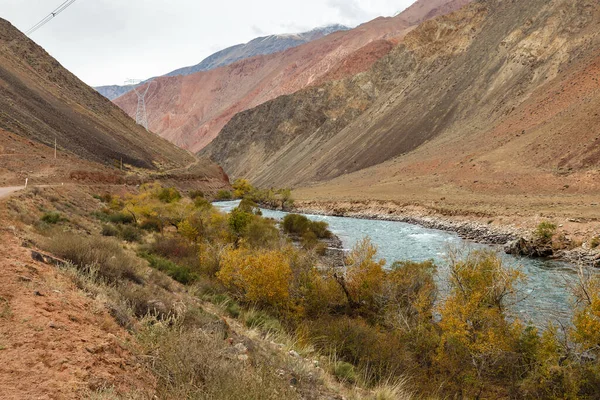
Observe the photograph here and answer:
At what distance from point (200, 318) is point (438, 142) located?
245 feet

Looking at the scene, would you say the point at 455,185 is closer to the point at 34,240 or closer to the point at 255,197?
the point at 255,197

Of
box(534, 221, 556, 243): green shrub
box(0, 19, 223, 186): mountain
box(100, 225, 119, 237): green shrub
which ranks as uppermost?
box(0, 19, 223, 186): mountain

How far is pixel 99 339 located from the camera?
5.72 meters

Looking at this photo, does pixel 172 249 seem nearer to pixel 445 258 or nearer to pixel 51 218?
pixel 51 218

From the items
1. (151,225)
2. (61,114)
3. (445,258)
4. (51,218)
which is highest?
(61,114)

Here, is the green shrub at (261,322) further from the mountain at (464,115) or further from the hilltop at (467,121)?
the mountain at (464,115)

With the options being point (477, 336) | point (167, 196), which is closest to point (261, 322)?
point (477, 336)

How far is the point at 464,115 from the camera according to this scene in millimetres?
78562

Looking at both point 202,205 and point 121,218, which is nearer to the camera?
point 121,218

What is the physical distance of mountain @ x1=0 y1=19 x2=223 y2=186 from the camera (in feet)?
163

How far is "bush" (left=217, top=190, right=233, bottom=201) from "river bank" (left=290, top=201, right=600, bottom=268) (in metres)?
21.3

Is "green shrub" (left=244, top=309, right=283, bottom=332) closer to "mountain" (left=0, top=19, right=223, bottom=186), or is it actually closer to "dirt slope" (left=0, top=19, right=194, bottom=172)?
"mountain" (left=0, top=19, right=223, bottom=186)

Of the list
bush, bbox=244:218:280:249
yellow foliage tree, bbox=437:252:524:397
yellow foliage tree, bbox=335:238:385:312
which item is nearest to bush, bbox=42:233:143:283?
yellow foliage tree, bbox=335:238:385:312

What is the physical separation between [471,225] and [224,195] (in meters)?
55.6
